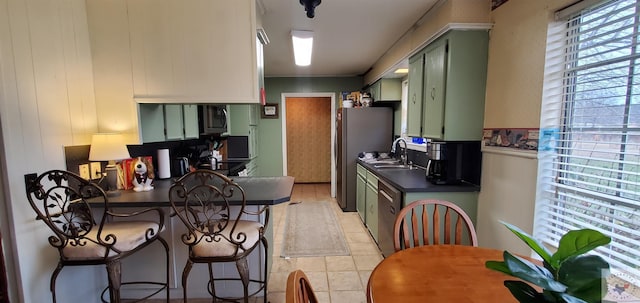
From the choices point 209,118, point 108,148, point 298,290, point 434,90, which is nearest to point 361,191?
point 434,90

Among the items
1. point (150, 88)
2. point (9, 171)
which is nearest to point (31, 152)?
point (9, 171)

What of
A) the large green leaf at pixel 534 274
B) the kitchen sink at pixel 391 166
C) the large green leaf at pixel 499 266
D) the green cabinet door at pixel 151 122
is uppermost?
the green cabinet door at pixel 151 122

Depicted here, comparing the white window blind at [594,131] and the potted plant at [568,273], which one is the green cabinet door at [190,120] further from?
the white window blind at [594,131]

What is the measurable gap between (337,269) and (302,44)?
240 cm

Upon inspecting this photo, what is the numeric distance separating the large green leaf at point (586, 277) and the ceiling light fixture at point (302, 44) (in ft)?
8.70

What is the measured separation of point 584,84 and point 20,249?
3.32 m

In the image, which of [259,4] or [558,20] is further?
[259,4]

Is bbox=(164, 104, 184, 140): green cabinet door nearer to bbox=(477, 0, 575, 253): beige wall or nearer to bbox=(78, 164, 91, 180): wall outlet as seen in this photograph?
bbox=(78, 164, 91, 180): wall outlet

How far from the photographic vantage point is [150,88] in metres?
2.00

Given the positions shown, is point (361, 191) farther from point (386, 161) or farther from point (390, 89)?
point (390, 89)

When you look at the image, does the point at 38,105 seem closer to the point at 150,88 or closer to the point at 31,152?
the point at 31,152

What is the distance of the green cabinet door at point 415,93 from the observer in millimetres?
2602

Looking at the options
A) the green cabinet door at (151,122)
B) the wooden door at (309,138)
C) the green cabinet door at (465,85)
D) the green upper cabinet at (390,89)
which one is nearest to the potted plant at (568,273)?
the green cabinet door at (465,85)

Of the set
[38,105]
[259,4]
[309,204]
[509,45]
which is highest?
[259,4]
